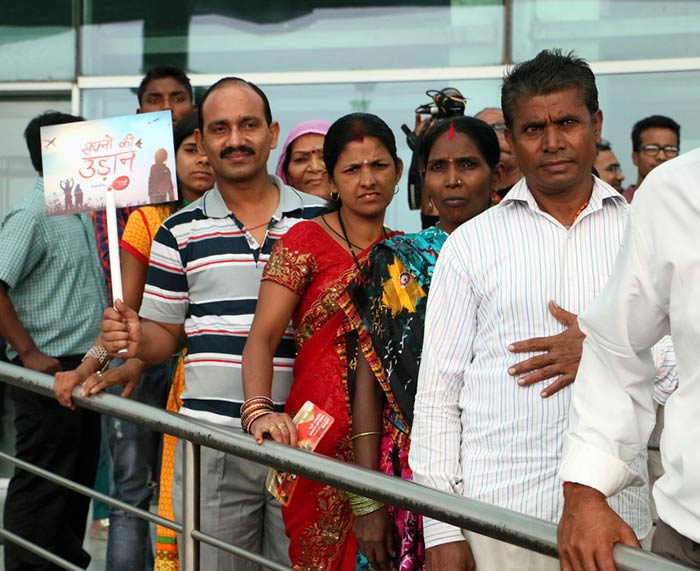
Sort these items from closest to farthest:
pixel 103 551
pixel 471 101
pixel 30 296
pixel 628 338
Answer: pixel 628 338 < pixel 30 296 < pixel 103 551 < pixel 471 101

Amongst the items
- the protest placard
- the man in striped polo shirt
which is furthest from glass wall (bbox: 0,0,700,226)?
the protest placard

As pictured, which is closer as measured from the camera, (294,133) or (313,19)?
(294,133)

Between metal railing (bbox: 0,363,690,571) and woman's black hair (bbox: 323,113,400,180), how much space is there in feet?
2.99

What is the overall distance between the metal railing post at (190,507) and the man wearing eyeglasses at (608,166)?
3.14m

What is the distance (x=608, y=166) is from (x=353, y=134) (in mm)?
2475

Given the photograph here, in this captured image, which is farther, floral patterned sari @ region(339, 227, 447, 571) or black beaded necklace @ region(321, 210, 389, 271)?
black beaded necklace @ region(321, 210, 389, 271)

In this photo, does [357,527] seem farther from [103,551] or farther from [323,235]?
[103,551]

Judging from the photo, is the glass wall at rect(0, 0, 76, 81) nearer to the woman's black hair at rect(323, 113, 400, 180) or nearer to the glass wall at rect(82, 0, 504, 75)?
the glass wall at rect(82, 0, 504, 75)

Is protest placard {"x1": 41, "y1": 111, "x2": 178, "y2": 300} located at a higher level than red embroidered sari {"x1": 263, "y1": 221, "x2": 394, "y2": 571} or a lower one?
higher

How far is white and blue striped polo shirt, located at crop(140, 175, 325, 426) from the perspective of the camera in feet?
10.5

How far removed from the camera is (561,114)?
255 cm

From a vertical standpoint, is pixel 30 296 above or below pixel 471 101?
below

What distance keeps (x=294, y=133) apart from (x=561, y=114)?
2117 mm

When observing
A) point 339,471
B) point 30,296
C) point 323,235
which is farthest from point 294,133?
point 339,471
